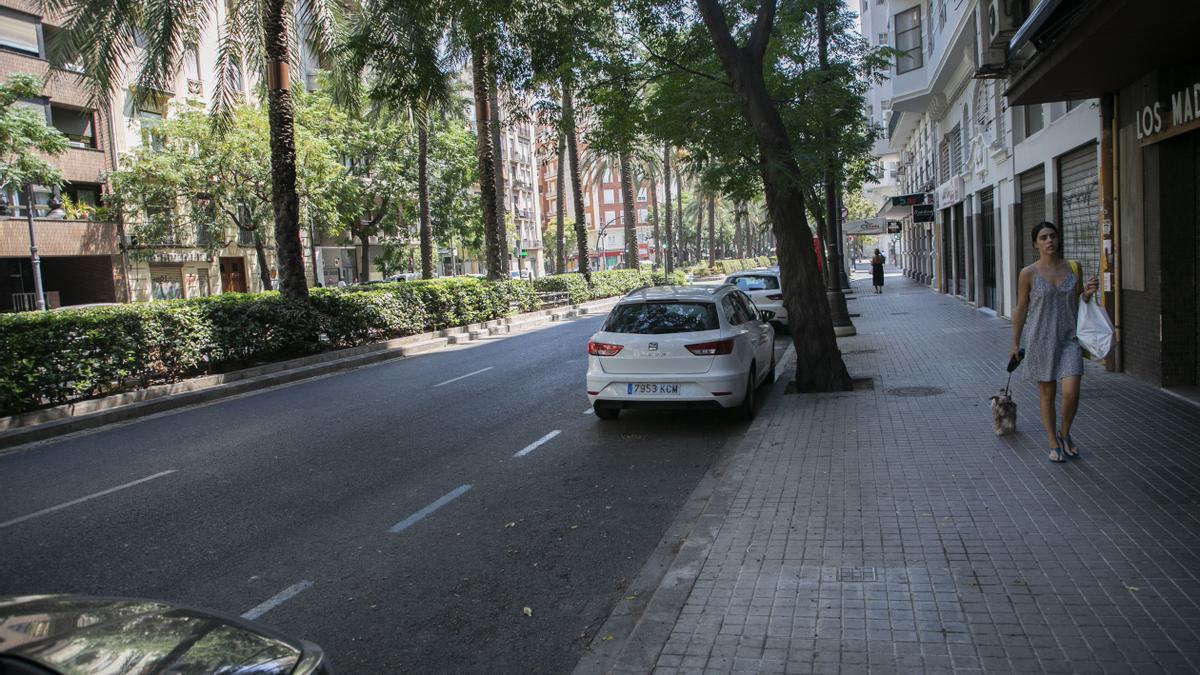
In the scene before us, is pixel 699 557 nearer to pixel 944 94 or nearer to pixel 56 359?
pixel 56 359

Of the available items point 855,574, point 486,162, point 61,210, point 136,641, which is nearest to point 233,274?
point 61,210

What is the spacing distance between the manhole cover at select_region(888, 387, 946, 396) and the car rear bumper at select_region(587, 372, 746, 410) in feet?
7.03

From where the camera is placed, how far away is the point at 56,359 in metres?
12.2

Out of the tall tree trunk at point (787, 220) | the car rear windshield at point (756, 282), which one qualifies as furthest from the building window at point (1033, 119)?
the tall tree trunk at point (787, 220)

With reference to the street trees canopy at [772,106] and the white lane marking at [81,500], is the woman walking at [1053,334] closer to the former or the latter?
the street trees canopy at [772,106]

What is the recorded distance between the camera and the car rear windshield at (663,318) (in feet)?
30.2

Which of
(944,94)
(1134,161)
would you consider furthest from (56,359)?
(944,94)

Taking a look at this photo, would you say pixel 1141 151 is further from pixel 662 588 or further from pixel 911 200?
pixel 911 200

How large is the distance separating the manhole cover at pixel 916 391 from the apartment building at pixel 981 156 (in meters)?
3.94

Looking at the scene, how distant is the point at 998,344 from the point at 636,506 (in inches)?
387

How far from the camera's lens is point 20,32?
1205 inches

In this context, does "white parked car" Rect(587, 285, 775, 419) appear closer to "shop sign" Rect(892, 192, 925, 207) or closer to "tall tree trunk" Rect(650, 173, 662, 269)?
"shop sign" Rect(892, 192, 925, 207)

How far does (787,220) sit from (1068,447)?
194 inches

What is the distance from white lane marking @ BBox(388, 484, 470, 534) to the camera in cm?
621
